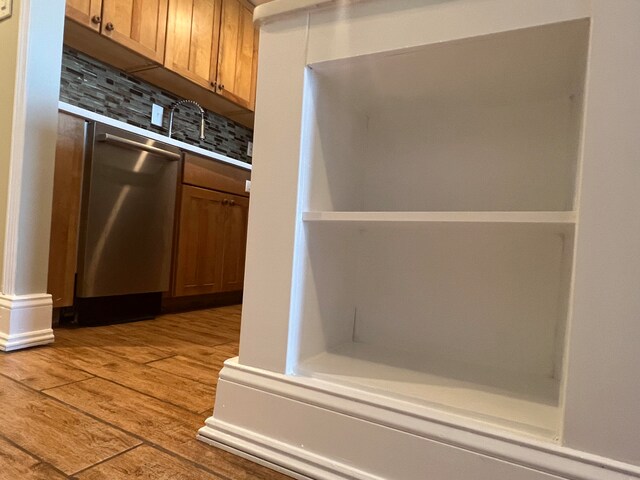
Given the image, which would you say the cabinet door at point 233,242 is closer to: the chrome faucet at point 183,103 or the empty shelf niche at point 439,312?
the chrome faucet at point 183,103

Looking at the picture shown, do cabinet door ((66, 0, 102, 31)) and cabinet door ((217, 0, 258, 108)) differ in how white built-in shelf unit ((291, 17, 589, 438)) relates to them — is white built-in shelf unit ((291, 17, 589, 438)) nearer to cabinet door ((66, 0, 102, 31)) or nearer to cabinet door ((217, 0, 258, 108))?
cabinet door ((66, 0, 102, 31))

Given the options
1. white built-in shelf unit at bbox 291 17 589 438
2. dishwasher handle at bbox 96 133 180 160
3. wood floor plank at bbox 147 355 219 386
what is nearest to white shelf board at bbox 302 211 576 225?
white built-in shelf unit at bbox 291 17 589 438

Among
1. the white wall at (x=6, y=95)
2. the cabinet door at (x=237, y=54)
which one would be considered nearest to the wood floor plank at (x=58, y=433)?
the white wall at (x=6, y=95)

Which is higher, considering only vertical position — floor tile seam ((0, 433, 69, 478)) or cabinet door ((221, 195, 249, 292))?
cabinet door ((221, 195, 249, 292))

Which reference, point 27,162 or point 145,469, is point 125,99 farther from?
point 145,469

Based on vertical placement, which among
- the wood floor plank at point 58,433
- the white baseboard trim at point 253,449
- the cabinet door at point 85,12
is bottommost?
the wood floor plank at point 58,433

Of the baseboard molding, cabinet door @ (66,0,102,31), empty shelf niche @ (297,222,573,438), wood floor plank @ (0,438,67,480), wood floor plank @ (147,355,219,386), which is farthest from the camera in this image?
cabinet door @ (66,0,102,31)

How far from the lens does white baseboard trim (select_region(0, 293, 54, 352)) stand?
4.62ft

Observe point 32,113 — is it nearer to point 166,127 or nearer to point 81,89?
point 81,89

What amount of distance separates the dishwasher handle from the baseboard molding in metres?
1.38

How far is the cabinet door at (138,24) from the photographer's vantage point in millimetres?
2178

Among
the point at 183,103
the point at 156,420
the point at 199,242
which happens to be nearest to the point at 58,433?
the point at 156,420

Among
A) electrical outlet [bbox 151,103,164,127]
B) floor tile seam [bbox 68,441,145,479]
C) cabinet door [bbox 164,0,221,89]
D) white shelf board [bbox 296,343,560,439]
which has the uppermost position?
cabinet door [bbox 164,0,221,89]

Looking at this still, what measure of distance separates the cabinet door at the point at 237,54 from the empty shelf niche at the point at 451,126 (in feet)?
7.33
